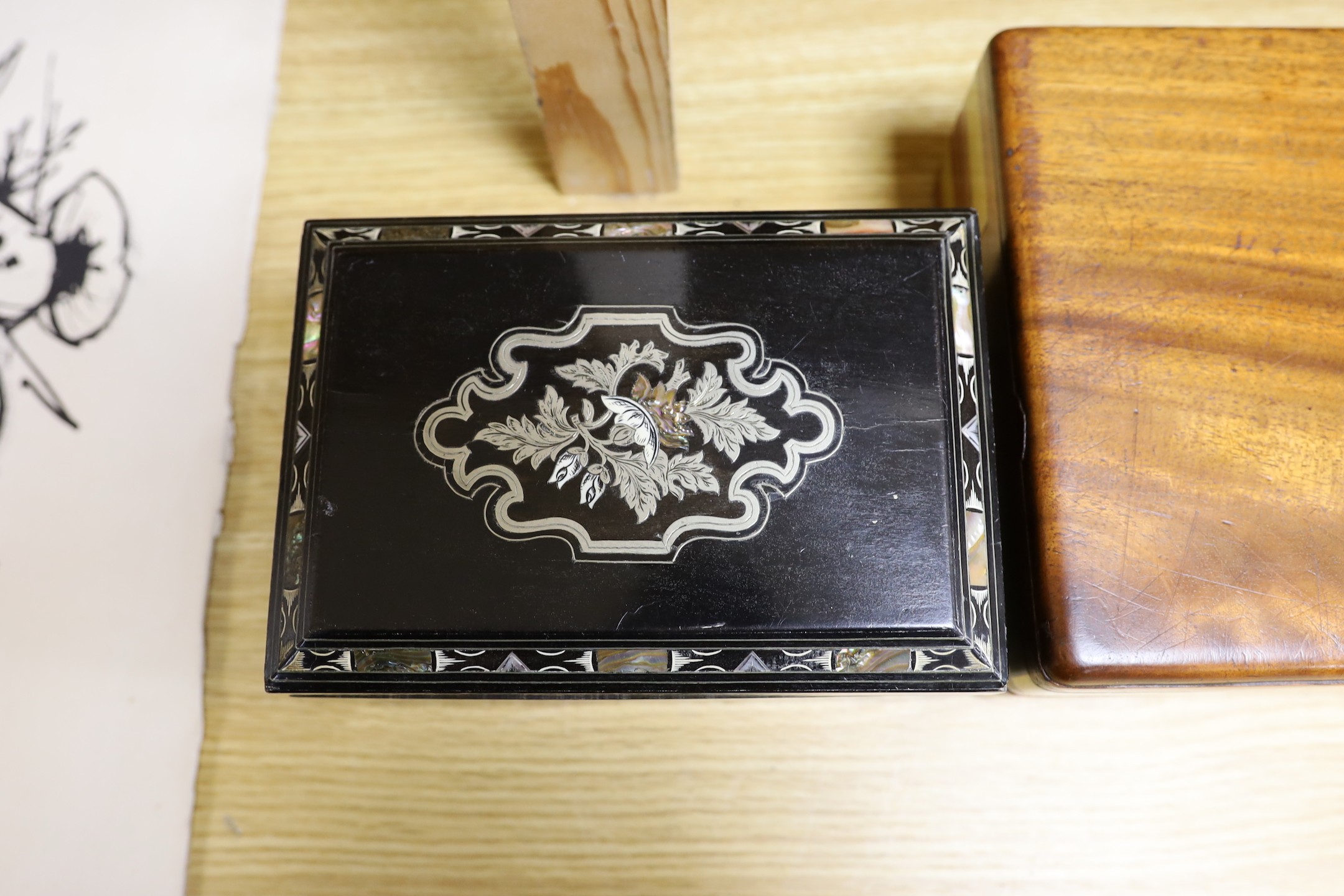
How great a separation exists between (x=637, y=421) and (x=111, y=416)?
54 centimetres

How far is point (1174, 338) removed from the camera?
2.27ft

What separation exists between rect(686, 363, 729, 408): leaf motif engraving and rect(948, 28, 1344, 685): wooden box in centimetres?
26

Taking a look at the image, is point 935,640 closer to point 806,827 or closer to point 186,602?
point 806,827

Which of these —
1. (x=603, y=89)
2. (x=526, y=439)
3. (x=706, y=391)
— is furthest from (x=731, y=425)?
(x=603, y=89)

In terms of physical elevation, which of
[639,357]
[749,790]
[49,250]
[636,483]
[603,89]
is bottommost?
[749,790]

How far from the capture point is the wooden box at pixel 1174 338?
649 mm

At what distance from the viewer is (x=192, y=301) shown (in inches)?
34.7

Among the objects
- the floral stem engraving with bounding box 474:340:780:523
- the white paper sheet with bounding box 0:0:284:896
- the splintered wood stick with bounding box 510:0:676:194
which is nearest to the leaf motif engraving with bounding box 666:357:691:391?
the floral stem engraving with bounding box 474:340:780:523

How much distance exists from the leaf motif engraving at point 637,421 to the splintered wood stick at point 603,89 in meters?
0.32

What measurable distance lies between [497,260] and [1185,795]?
2.84ft

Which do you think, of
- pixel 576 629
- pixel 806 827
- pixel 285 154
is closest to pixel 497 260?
pixel 576 629

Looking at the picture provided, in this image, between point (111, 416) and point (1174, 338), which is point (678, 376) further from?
point (111, 416)

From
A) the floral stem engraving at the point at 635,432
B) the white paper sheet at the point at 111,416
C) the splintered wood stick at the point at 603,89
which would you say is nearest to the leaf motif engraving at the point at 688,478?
the floral stem engraving at the point at 635,432

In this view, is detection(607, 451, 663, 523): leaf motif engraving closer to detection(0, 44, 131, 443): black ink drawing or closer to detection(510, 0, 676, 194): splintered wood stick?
detection(510, 0, 676, 194): splintered wood stick
